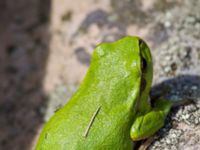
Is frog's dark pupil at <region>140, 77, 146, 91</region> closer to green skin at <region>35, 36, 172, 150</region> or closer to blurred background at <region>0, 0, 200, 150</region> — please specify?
green skin at <region>35, 36, 172, 150</region>

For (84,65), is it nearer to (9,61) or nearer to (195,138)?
(9,61)

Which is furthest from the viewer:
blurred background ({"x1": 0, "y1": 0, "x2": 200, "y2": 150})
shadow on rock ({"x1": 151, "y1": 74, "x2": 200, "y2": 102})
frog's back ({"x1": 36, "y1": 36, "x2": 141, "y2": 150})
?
blurred background ({"x1": 0, "y1": 0, "x2": 200, "y2": 150})

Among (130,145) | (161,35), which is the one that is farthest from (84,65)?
(130,145)

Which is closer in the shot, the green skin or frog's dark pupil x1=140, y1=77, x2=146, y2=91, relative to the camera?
the green skin

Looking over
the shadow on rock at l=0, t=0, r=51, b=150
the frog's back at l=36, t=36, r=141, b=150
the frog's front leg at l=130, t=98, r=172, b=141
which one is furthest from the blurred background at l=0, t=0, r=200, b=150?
the frog's back at l=36, t=36, r=141, b=150

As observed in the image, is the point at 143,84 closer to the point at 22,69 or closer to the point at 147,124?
the point at 147,124

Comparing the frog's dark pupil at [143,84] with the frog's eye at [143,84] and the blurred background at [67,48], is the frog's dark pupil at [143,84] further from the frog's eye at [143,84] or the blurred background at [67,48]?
the blurred background at [67,48]

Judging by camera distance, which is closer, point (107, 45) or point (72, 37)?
point (107, 45)

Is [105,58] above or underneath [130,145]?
above
